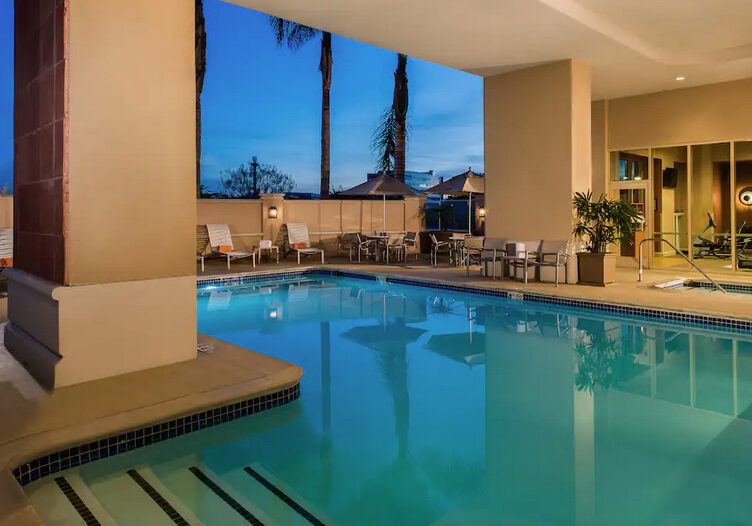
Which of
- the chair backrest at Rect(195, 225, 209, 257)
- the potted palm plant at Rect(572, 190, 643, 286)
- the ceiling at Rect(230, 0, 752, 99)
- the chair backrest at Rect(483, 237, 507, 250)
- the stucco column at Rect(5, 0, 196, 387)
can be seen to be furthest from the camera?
the chair backrest at Rect(195, 225, 209, 257)

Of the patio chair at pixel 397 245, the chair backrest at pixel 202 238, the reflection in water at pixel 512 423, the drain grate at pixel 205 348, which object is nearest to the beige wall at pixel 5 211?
the chair backrest at pixel 202 238

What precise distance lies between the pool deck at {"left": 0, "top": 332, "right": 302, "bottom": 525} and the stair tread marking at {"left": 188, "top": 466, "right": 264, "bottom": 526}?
0.49 m

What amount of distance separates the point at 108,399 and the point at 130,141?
5.68 ft

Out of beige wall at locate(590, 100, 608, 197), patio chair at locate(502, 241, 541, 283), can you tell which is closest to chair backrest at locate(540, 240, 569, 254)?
patio chair at locate(502, 241, 541, 283)

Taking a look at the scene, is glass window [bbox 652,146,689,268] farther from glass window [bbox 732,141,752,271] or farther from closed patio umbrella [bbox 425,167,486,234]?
closed patio umbrella [bbox 425,167,486,234]

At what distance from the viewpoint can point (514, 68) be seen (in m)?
9.57

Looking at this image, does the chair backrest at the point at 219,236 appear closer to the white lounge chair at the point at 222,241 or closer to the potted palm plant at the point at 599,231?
the white lounge chair at the point at 222,241

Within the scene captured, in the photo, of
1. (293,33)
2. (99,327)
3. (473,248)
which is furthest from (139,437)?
(293,33)

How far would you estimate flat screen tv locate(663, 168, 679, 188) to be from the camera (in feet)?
37.0

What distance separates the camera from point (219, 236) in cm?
1273

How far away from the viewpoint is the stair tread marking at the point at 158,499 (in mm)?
2459

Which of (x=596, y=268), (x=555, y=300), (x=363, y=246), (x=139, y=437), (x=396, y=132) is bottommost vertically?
(x=139, y=437)

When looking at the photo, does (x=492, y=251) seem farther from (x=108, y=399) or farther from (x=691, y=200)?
(x=108, y=399)

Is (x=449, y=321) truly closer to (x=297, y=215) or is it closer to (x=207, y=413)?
(x=207, y=413)
